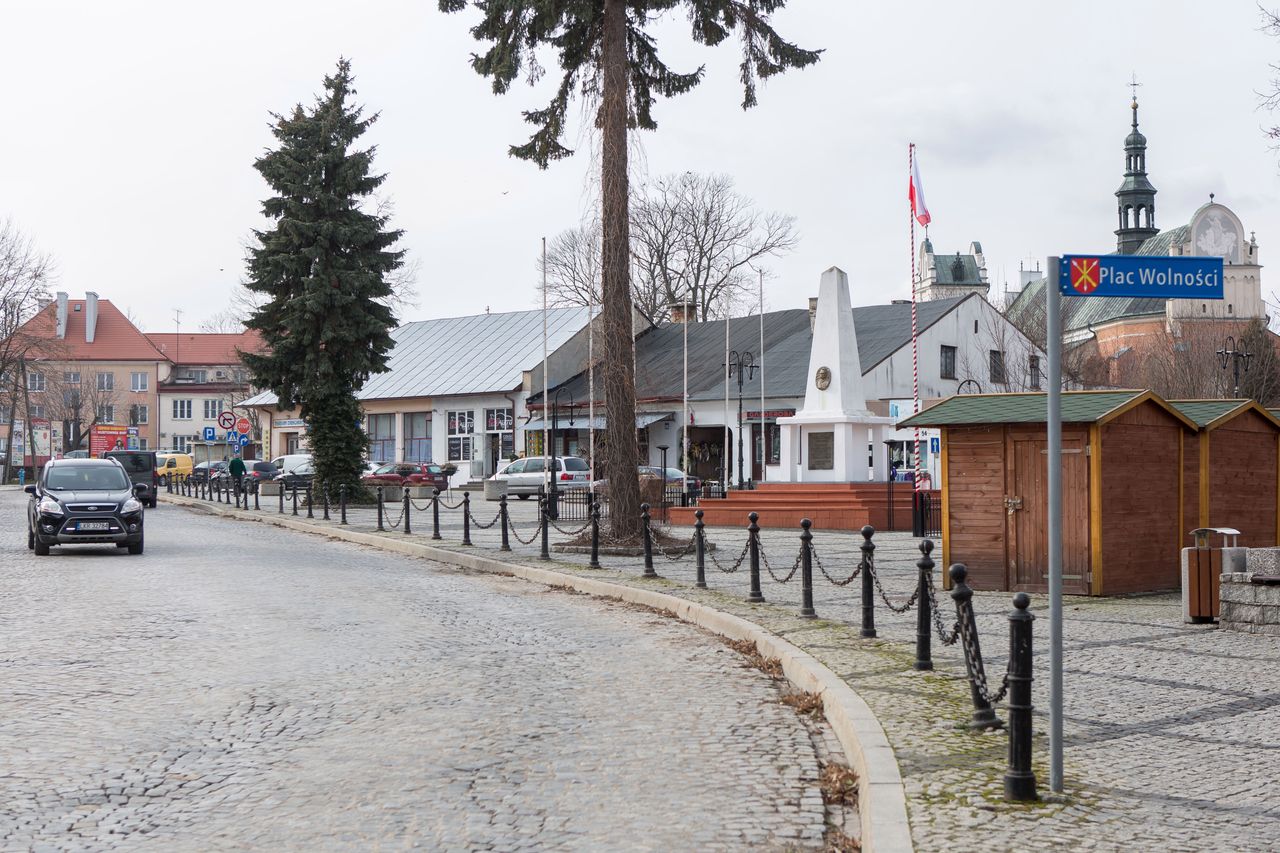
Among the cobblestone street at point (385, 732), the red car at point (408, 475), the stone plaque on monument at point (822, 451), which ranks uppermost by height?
the stone plaque on monument at point (822, 451)

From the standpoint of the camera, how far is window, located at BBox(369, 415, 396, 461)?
6650 centimetres

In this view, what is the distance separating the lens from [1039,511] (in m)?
15.4

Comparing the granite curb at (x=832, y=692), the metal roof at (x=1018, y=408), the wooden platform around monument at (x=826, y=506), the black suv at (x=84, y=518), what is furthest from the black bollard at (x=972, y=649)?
the wooden platform around monument at (x=826, y=506)

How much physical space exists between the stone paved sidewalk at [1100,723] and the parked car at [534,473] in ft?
101

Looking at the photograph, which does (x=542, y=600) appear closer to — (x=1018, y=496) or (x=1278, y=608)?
(x=1018, y=496)

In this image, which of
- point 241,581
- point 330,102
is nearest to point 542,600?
point 241,581

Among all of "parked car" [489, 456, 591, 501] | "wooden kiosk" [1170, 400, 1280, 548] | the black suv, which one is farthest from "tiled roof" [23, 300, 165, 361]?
"wooden kiosk" [1170, 400, 1280, 548]

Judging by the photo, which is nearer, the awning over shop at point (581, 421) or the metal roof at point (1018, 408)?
the metal roof at point (1018, 408)

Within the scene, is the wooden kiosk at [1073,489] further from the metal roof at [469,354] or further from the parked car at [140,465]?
the metal roof at [469,354]

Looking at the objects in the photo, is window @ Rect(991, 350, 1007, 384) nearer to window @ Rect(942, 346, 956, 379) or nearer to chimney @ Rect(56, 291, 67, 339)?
window @ Rect(942, 346, 956, 379)

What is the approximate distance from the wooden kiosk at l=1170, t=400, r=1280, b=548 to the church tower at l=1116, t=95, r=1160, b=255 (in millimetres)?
103711

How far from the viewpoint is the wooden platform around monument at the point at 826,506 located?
30.1 metres

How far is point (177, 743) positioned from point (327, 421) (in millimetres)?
35032

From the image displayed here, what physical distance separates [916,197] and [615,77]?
11.3 m
